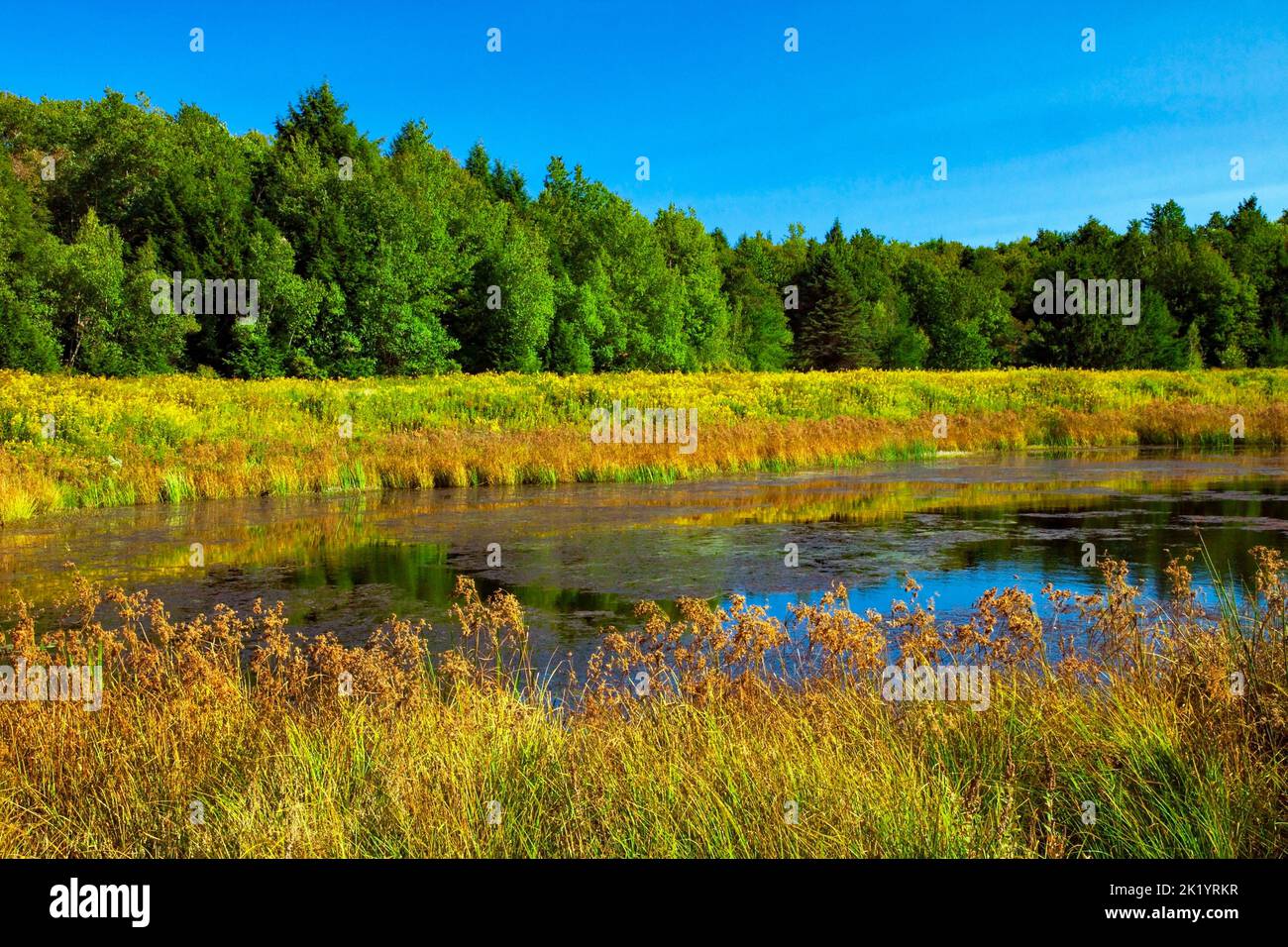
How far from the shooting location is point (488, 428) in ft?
83.8

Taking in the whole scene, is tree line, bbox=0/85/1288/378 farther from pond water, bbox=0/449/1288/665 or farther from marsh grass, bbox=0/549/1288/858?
marsh grass, bbox=0/549/1288/858

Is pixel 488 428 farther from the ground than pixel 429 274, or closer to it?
closer to it

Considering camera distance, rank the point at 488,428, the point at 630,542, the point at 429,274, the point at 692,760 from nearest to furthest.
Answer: the point at 692,760 < the point at 630,542 < the point at 488,428 < the point at 429,274

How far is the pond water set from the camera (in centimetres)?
992

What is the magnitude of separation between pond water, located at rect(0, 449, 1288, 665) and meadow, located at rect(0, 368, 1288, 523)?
1186mm

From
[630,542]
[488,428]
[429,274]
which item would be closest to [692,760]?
[630,542]

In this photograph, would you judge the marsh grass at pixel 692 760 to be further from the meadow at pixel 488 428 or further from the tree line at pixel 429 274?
the tree line at pixel 429 274

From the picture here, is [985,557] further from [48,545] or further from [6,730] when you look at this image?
[48,545]

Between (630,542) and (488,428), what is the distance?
13.0 metres

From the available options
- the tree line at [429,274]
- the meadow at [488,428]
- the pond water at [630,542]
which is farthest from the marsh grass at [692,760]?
the tree line at [429,274]

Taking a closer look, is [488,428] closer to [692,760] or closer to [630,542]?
[630,542]

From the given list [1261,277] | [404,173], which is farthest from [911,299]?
[404,173]

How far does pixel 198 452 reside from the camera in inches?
767

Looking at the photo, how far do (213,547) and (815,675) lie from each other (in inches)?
358
